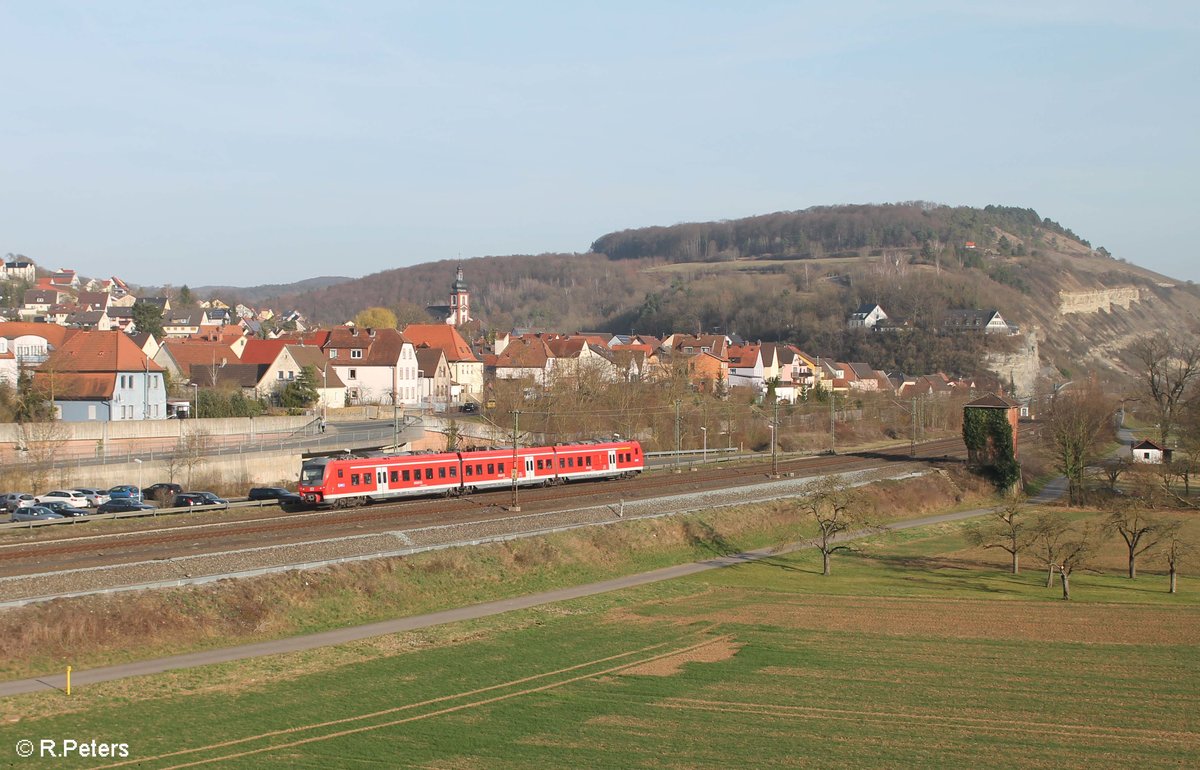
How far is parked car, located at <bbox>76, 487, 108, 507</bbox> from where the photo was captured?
45562 millimetres

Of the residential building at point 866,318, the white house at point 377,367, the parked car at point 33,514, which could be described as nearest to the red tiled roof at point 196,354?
the white house at point 377,367

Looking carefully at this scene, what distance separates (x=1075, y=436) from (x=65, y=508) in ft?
174

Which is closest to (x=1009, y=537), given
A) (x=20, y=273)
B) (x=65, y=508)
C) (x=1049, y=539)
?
(x=1049, y=539)

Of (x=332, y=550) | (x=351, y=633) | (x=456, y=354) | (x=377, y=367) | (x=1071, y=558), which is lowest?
(x=351, y=633)

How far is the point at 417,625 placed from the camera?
96.5ft

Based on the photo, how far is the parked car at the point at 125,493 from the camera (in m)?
46.0

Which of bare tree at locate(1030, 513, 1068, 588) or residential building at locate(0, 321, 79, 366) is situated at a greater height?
residential building at locate(0, 321, 79, 366)

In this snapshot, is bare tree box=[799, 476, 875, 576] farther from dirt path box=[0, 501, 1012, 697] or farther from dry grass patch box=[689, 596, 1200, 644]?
dry grass patch box=[689, 596, 1200, 644]

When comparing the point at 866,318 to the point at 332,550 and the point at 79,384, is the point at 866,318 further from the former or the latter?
the point at 332,550

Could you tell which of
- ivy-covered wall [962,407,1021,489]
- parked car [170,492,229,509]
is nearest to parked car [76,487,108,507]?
parked car [170,492,229,509]

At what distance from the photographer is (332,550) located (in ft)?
108

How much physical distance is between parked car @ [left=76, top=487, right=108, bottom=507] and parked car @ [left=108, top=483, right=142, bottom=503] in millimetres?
251

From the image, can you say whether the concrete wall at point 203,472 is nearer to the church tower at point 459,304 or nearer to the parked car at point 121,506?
the parked car at point 121,506

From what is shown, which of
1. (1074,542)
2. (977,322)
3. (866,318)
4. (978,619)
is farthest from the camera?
(866,318)
